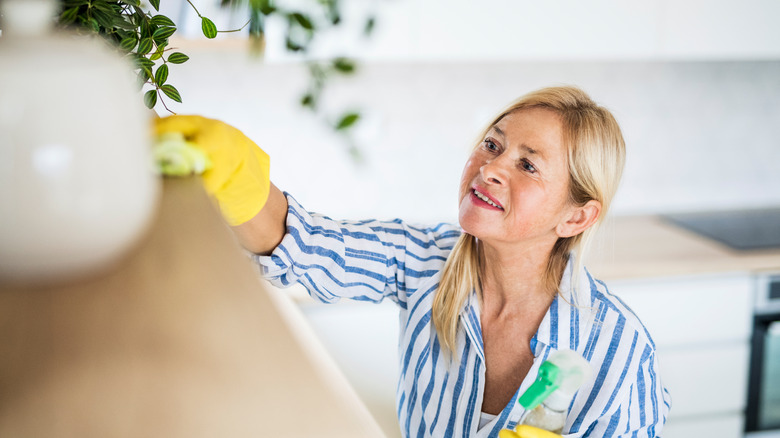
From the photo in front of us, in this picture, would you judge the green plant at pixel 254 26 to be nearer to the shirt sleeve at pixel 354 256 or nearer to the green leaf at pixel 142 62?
the green leaf at pixel 142 62

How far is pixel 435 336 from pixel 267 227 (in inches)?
16.9

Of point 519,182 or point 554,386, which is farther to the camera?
point 519,182

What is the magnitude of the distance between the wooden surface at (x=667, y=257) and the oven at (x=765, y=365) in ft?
0.27

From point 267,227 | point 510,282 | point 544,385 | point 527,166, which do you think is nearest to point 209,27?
point 267,227

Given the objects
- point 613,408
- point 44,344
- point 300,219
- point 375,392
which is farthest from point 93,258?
point 375,392

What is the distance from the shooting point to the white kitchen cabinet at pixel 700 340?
7.55ft

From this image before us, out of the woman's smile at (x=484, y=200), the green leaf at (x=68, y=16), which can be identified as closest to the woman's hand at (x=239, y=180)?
the green leaf at (x=68, y=16)

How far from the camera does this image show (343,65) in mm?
482

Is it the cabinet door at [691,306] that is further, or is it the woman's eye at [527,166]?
the cabinet door at [691,306]

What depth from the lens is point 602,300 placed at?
4.07 ft

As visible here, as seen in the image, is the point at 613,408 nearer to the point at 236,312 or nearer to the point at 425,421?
the point at 425,421

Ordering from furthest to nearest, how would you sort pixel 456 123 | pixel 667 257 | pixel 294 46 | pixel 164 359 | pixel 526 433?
1. pixel 456 123
2. pixel 667 257
3. pixel 526 433
4. pixel 294 46
5. pixel 164 359

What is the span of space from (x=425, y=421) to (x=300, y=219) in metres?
0.47

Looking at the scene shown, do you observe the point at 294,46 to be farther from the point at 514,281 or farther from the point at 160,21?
the point at 514,281
